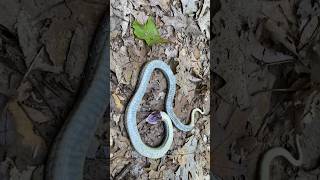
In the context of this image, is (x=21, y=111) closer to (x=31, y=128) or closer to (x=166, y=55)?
(x=31, y=128)

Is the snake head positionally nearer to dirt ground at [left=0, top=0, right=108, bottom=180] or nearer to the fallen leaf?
the fallen leaf

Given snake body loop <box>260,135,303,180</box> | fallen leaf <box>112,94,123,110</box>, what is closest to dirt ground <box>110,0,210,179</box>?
fallen leaf <box>112,94,123,110</box>

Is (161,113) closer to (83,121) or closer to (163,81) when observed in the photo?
(163,81)

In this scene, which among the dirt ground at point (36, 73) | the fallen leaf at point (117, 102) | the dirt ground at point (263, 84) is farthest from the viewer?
the dirt ground at point (263, 84)

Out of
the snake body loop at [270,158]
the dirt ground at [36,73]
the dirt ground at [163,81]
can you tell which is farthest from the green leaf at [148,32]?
the snake body loop at [270,158]

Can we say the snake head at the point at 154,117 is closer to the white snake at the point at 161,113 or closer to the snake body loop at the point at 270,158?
the white snake at the point at 161,113

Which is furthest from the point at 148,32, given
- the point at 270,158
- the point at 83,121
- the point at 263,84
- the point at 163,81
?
the point at 270,158

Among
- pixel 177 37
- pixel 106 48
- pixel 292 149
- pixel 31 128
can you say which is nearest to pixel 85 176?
pixel 31 128
